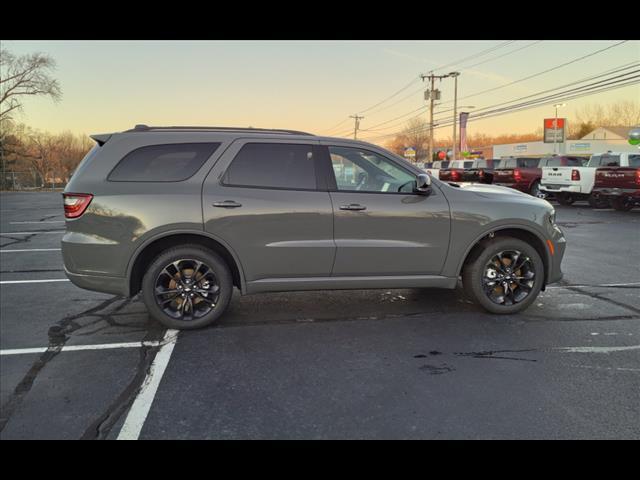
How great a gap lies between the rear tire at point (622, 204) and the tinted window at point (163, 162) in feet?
53.2

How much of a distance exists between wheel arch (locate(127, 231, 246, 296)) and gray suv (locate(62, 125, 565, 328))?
0.01m

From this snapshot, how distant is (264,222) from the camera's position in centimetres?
460

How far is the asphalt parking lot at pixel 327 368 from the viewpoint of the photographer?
2.93 metres

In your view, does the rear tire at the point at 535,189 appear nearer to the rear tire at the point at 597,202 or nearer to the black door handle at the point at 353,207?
the rear tire at the point at 597,202

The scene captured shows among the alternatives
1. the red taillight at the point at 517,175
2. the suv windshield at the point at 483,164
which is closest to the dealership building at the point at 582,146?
the suv windshield at the point at 483,164

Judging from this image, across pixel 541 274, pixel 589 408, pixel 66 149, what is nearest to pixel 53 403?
pixel 589 408

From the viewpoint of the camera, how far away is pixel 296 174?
15.6 ft

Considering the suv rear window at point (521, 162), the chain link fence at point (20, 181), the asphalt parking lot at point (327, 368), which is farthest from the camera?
the chain link fence at point (20, 181)

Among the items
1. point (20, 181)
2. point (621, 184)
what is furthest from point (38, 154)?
point (621, 184)

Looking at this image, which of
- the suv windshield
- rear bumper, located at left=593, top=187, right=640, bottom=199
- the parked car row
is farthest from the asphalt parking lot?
the suv windshield

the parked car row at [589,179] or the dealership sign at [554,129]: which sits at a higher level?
the dealership sign at [554,129]
